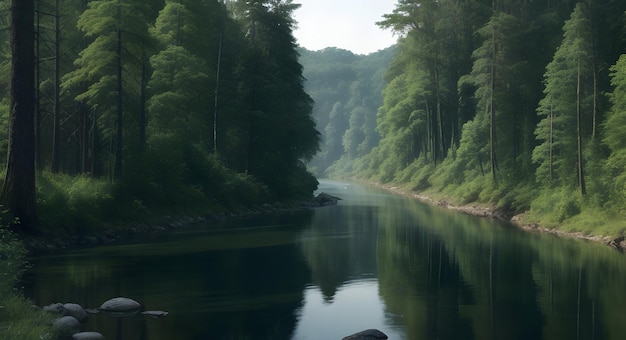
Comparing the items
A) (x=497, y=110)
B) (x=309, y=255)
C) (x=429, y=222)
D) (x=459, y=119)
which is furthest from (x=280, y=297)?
(x=459, y=119)

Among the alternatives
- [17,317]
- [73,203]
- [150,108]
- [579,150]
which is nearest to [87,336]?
[17,317]

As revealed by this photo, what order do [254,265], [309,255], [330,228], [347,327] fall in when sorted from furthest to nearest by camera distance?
[330,228]
[309,255]
[254,265]
[347,327]

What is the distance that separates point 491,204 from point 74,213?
36.9 metres

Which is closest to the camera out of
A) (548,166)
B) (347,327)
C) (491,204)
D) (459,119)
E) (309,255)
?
(347,327)

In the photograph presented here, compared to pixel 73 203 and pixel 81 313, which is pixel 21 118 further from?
pixel 81 313

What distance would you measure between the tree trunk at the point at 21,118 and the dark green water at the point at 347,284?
307 cm

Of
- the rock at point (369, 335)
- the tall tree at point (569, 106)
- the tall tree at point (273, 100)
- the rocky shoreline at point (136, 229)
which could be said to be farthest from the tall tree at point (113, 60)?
the rock at point (369, 335)

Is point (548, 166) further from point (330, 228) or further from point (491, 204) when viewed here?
point (330, 228)

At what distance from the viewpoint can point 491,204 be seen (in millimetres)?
64250

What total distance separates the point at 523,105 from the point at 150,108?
31.1 metres

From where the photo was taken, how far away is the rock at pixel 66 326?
18.6 meters

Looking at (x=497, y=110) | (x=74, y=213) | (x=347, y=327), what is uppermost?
(x=497, y=110)

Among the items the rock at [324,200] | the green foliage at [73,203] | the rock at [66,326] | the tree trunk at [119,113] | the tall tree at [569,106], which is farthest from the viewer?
the rock at [324,200]

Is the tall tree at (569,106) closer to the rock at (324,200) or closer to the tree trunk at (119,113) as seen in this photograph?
the rock at (324,200)
